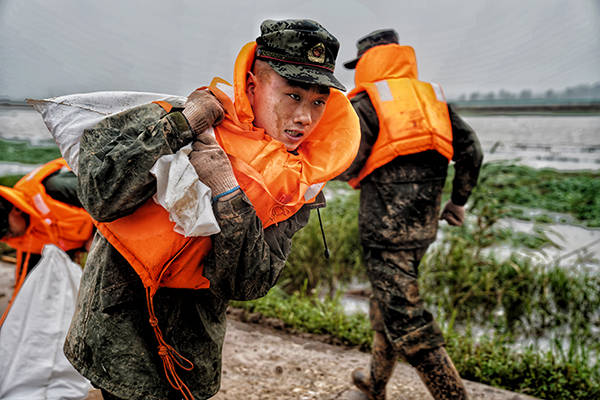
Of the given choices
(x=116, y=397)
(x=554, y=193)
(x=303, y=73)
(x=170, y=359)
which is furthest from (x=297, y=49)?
(x=554, y=193)

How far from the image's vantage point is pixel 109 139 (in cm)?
137

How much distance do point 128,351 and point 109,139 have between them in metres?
0.72

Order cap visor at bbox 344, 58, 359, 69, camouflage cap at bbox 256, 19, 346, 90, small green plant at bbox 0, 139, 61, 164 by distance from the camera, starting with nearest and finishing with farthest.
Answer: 1. camouflage cap at bbox 256, 19, 346, 90
2. cap visor at bbox 344, 58, 359, 69
3. small green plant at bbox 0, 139, 61, 164

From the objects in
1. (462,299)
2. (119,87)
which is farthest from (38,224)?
(462,299)

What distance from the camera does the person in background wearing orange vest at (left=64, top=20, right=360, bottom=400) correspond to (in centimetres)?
129

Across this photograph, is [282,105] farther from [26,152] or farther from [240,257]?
[26,152]

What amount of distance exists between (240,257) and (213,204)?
0.18m

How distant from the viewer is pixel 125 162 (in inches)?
49.0

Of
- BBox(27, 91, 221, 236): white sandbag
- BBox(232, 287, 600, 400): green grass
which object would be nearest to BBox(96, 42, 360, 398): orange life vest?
BBox(27, 91, 221, 236): white sandbag

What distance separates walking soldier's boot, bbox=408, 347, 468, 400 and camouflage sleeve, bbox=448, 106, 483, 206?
3.69 feet

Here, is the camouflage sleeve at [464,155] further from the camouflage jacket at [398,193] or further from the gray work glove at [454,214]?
the camouflage jacket at [398,193]

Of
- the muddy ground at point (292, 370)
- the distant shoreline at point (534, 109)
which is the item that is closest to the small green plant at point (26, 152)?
the muddy ground at point (292, 370)

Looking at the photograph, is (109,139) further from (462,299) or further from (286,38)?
(462,299)

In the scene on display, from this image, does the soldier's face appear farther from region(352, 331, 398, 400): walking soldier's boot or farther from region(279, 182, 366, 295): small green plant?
region(279, 182, 366, 295): small green plant
